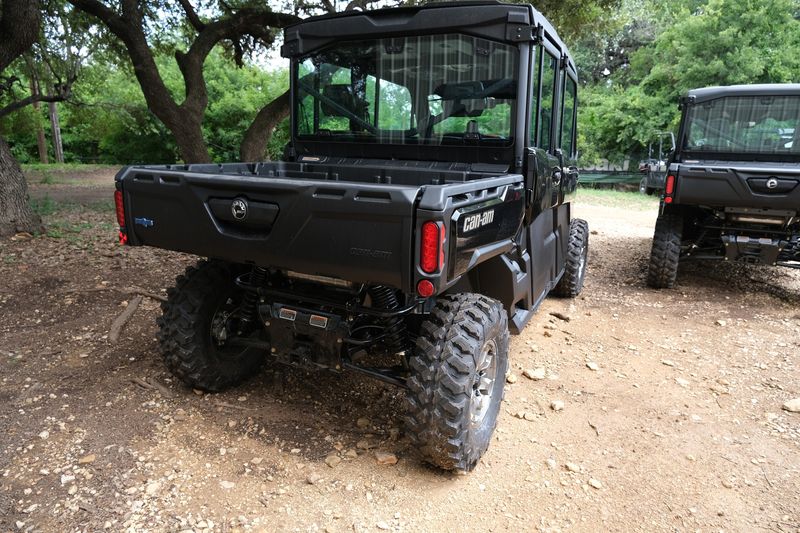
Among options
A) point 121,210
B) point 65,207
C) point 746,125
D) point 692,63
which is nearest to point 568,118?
point 746,125

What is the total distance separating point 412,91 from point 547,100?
3.04 feet

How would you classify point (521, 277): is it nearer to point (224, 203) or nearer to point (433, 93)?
point (433, 93)

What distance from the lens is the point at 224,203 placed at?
2520mm

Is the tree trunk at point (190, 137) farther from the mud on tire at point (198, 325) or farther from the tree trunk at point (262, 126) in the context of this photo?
the mud on tire at point (198, 325)

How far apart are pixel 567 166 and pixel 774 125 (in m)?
3.01

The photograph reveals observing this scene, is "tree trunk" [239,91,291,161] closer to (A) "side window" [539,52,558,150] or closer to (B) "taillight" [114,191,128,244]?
(A) "side window" [539,52,558,150]

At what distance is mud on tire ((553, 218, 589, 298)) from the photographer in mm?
5410

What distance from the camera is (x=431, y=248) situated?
2.13 meters

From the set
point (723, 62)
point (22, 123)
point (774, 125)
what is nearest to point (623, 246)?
point (774, 125)

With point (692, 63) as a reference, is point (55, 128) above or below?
below

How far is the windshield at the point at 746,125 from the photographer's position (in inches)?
233

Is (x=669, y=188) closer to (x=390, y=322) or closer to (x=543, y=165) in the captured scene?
(x=543, y=165)

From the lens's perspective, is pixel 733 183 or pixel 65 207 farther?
pixel 65 207

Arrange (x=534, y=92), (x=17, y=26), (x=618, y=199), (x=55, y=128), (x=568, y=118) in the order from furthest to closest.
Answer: (x=55, y=128) < (x=618, y=199) < (x=17, y=26) < (x=568, y=118) < (x=534, y=92)
